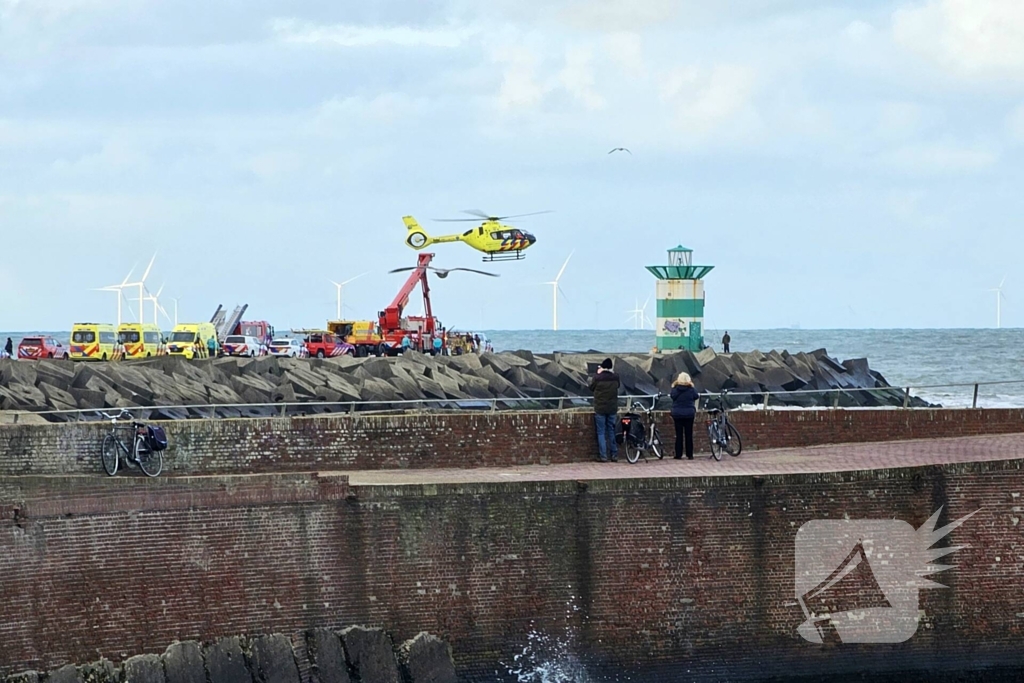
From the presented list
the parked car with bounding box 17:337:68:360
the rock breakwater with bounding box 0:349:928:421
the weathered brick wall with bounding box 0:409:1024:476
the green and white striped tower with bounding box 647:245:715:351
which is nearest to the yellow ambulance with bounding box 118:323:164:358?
the parked car with bounding box 17:337:68:360

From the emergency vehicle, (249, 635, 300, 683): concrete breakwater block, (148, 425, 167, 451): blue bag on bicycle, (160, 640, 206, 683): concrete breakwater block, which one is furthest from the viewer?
the emergency vehicle

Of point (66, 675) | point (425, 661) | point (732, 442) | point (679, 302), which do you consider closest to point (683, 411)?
point (732, 442)

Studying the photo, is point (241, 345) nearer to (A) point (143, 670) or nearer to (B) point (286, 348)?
(B) point (286, 348)

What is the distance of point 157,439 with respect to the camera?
18.7 metres

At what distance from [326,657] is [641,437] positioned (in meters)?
6.08

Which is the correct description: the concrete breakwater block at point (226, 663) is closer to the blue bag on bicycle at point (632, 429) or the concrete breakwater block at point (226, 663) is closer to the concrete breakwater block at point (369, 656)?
the concrete breakwater block at point (369, 656)

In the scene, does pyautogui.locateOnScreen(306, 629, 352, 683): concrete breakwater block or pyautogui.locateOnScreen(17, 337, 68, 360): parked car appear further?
pyautogui.locateOnScreen(17, 337, 68, 360): parked car

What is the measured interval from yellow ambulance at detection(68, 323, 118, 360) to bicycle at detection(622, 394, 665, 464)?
4051 cm

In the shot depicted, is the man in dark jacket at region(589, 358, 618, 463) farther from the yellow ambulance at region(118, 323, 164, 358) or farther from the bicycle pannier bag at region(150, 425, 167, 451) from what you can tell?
the yellow ambulance at region(118, 323, 164, 358)

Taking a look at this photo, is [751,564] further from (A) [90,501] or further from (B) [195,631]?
(A) [90,501]

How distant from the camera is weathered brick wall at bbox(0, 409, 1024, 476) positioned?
740 inches

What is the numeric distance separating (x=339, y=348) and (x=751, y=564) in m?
48.8

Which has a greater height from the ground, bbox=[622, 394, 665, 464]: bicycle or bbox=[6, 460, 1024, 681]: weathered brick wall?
bbox=[622, 394, 665, 464]: bicycle

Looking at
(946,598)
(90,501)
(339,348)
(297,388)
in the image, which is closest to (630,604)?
(946,598)
